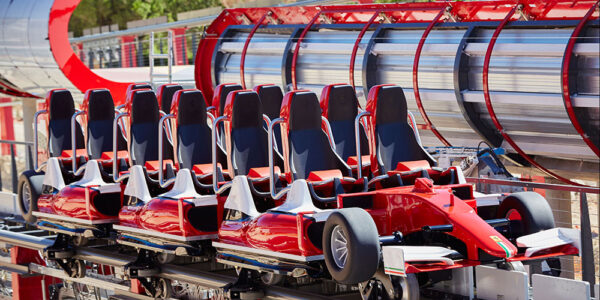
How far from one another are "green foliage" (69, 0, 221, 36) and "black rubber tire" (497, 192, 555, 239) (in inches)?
1079

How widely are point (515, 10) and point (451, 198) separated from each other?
12.5 feet

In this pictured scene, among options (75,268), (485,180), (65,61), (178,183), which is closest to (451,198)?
(485,180)

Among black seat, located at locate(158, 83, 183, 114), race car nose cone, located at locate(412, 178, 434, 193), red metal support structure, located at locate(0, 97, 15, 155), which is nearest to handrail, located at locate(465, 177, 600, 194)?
race car nose cone, located at locate(412, 178, 434, 193)

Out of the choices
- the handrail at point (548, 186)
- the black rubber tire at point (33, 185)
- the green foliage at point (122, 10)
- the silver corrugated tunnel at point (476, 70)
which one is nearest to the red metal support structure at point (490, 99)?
the silver corrugated tunnel at point (476, 70)

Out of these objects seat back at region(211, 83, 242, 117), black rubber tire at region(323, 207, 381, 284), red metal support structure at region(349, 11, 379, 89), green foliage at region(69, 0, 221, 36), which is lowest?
black rubber tire at region(323, 207, 381, 284)

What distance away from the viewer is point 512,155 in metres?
10.4

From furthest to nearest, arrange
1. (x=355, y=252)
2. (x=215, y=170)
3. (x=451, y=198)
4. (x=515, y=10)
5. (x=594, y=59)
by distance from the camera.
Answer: (x=515, y=10)
(x=594, y=59)
(x=215, y=170)
(x=451, y=198)
(x=355, y=252)

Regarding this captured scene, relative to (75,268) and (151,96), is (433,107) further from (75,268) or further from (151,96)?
(75,268)

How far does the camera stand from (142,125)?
370 inches

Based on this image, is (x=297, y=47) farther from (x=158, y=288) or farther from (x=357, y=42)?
(x=158, y=288)

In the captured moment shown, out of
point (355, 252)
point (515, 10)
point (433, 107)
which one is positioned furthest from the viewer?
point (433, 107)

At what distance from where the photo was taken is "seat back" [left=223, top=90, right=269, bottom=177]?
802 cm

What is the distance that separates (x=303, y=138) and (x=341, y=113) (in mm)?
695

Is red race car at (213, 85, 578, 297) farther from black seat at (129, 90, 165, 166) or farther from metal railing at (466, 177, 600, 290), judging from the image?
black seat at (129, 90, 165, 166)
